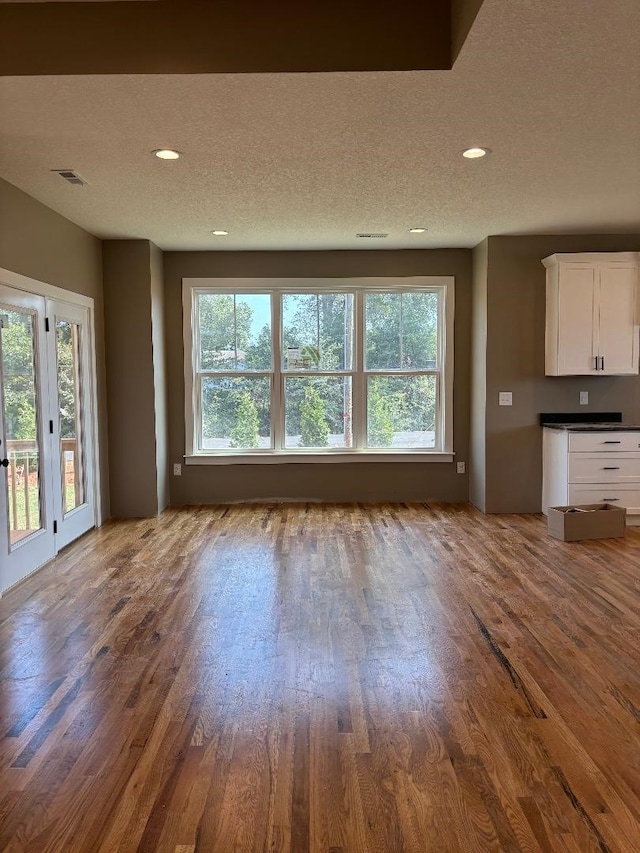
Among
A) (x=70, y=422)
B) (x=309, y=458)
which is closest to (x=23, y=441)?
(x=70, y=422)

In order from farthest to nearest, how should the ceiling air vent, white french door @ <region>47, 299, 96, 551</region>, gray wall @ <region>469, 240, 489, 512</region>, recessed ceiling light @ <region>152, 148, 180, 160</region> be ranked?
gray wall @ <region>469, 240, 489, 512</region> < white french door @ <region>47, 299, 96, 551</region> < the ceiling air vent < recessed ceiling light @ <region>152, 148, 180, 160</region>

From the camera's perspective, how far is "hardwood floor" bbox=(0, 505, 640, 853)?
1.75 meters

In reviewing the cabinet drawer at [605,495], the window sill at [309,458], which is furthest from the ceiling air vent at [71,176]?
the cabinet drawer at [605,495]

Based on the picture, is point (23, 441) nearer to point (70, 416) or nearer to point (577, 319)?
point (70, 416)

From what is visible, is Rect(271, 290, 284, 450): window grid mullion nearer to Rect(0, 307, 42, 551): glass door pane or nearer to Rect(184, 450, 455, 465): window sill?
Rect(184, 450, 455, 465): window sill

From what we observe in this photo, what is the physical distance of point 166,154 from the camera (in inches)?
129

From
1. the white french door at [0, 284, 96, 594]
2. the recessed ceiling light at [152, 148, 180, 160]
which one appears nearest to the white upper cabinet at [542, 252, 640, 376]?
the recessed ceiling light at [152, 148, 180, 160]

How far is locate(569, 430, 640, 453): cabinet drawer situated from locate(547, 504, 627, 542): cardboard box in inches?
22.6

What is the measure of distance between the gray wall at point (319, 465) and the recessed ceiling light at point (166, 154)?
272 centimetres

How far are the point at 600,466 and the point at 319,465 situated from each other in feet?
8.80

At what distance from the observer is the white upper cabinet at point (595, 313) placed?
17.2 ft

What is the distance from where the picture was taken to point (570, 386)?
221 inches

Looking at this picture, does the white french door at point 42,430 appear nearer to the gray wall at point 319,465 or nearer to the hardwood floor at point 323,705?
the hardwood floor at point 323,705

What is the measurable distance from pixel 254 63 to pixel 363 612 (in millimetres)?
2747
